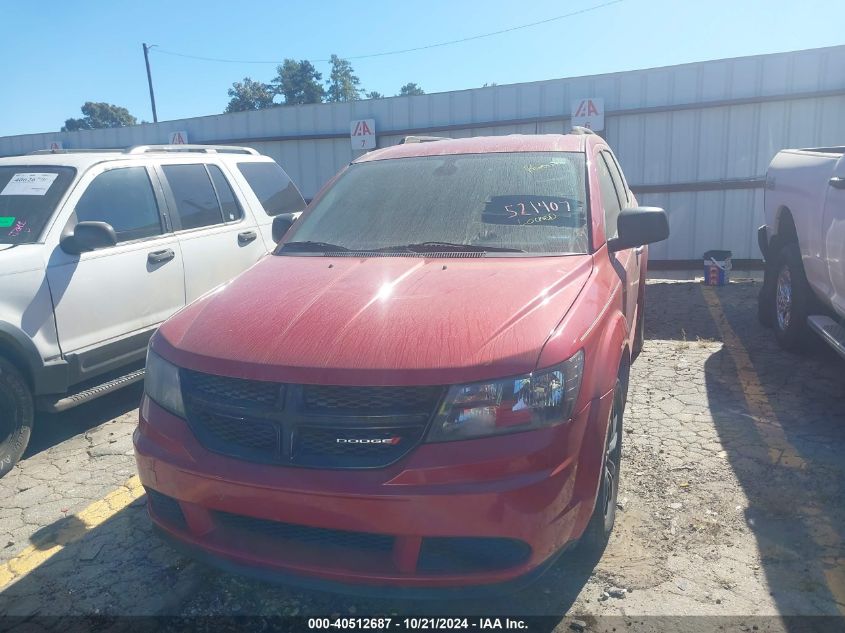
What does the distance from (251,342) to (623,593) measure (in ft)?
5.91

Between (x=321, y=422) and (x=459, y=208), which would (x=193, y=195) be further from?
(x=321, y=422)

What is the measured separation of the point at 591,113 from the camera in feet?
33.4

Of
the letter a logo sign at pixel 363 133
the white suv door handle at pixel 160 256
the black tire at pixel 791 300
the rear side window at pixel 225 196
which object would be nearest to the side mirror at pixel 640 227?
the black tire at pixel 791 300

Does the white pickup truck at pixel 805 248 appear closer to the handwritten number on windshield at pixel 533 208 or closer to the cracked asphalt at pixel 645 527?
the cracked asphalt at pixel 645 527

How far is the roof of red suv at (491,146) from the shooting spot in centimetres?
387

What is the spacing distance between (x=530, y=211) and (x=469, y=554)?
1.80 metres

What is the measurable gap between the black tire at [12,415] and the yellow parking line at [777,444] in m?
4.28

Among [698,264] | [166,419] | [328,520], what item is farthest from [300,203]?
[698,264]

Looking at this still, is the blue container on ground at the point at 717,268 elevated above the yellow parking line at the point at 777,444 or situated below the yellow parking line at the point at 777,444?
above

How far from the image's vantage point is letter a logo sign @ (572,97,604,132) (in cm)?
1015

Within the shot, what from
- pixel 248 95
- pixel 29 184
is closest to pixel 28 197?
pixel 29 184

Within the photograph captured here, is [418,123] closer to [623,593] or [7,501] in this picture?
[7,501]

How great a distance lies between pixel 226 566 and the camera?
7.90 ft

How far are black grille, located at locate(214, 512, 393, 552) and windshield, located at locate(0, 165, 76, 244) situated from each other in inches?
111
